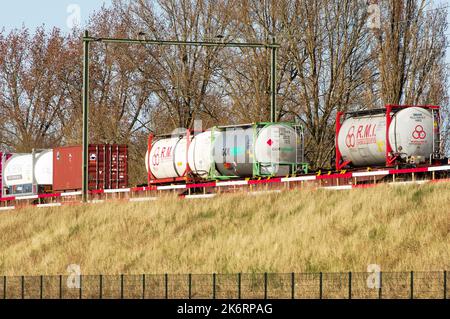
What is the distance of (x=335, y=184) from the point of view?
1550 inches

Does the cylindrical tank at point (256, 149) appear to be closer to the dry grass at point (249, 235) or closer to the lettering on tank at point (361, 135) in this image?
the lettering on tank at point (361, 135)

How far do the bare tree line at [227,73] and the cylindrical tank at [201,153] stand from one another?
16.9 ft

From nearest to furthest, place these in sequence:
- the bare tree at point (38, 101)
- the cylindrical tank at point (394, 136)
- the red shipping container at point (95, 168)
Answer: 1. the cylindrical tank at point (394, 136)
2. the red shipping container at point (95, 168)
3. the bare tree at point (38, 101)

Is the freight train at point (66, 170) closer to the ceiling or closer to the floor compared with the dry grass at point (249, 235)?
closer to the ceiling

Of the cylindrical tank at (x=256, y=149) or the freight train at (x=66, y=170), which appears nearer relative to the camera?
the cylindrical tank at (x=256, y=149)

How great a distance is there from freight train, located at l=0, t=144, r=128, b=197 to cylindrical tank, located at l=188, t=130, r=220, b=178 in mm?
6814

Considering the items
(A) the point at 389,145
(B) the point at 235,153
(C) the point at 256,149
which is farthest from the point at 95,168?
(A) the point at 389,145

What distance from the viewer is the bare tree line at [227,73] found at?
2218 inches

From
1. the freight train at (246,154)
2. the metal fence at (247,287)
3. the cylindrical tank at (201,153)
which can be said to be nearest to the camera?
the metal fence at (247,287)

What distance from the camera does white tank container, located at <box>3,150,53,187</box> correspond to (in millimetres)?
56438

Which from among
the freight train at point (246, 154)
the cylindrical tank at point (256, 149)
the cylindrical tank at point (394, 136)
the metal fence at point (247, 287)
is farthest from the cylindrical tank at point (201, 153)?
the metal fence at point (247, 287)

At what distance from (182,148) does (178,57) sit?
19.0 metres
